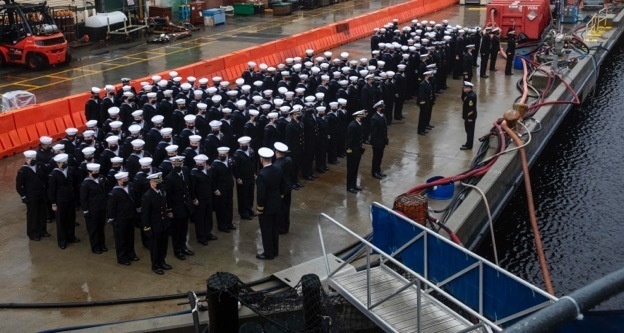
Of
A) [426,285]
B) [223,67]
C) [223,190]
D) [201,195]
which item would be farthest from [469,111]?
[223,67]

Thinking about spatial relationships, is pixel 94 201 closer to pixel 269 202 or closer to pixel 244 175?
pixel 244 175

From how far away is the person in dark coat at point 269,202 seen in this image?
9.87 metres

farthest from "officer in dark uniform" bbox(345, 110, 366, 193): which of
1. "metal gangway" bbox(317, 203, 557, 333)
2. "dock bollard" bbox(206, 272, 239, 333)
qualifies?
"dock bollard" bbox(206, 272, 239, 333)

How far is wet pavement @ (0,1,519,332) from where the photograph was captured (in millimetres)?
8742

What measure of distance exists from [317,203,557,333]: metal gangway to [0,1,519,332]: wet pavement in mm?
1604

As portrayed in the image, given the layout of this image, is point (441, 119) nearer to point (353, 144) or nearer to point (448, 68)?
point (448, 68)

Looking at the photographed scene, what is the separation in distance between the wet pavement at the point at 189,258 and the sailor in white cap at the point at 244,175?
277mm

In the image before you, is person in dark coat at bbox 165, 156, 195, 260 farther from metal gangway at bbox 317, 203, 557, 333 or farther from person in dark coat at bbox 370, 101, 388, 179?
person in dark coat at bbox 370, 101, 388, 179

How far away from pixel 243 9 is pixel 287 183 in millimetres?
28155

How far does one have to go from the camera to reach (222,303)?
7.47 meters

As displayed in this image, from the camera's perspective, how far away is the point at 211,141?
11.9 m

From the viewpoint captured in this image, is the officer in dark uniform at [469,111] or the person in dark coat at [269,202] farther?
the officer in dark uniform at [469,111]

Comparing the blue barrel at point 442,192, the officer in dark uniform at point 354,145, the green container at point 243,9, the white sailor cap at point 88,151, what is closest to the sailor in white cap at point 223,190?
the white sailor cap at point 88,151

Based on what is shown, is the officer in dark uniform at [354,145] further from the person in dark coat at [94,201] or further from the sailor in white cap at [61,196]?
the sailor in white cap at [61,196]
